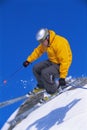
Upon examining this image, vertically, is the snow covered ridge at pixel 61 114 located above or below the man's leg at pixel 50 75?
below

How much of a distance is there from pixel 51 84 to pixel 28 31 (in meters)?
3.08

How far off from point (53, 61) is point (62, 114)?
100 cm

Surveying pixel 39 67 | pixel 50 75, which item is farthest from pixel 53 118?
pixel 39 67

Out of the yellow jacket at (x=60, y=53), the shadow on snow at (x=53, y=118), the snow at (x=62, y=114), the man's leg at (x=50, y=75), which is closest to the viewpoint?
the snow at (x=62, y=114)

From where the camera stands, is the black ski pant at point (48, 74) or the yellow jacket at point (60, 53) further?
the black ski pant at point (48, 74)

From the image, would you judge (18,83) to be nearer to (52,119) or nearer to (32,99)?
(32,99)

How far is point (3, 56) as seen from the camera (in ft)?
40.2

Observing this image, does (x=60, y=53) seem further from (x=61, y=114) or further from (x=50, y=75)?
(x=61, y=114)

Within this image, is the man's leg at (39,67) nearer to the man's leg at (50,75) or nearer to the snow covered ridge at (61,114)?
the man's leg at (50,75)

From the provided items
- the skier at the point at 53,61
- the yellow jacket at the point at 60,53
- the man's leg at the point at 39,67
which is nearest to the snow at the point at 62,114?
the skier at the point at 53,61

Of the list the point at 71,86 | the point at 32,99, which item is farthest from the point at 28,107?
the point at 71,86

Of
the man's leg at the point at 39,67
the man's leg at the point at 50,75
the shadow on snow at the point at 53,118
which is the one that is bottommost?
the shadow on snow at the point at 53,118

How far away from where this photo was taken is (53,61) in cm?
955

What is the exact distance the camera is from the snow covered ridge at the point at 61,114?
8.21 m
